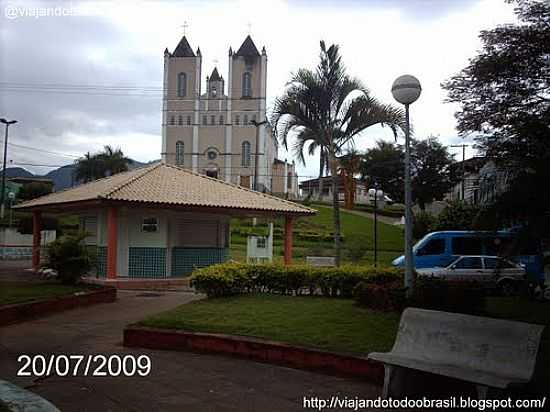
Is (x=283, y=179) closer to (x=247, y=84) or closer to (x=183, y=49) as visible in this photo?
(x=247, y=84)

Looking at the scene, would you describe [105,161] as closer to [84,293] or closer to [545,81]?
[84,293]

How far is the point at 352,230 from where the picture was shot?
49938mm

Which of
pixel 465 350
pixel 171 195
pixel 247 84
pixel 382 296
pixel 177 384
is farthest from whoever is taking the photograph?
pixel 247 84

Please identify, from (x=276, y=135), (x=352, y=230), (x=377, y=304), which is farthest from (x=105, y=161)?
(x=377, y=304)

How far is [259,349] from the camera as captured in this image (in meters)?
8.10

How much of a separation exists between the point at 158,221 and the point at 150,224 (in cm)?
28

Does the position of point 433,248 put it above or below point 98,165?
below

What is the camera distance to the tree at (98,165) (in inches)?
2728

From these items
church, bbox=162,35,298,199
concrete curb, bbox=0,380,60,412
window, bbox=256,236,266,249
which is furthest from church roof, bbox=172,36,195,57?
concrete curb, bbox=0,380,60,412

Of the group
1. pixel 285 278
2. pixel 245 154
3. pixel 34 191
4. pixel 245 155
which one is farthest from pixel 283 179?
pixel 285 278

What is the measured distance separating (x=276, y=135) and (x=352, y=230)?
33074mm

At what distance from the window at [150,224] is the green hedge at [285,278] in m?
7.40

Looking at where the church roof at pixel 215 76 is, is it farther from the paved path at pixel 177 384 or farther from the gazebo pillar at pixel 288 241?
the paved path at pixel 177 384

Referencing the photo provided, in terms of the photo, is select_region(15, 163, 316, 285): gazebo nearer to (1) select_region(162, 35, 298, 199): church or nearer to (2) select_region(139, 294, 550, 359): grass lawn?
(2) select_region(139, 294, 550, 359): grass lawn
